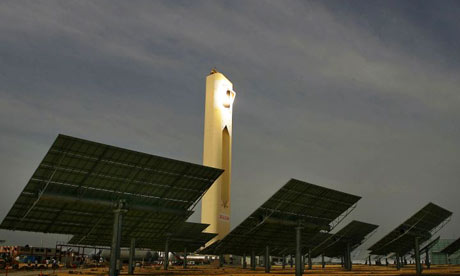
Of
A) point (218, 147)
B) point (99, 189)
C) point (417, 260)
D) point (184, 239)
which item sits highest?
point (218, 147)

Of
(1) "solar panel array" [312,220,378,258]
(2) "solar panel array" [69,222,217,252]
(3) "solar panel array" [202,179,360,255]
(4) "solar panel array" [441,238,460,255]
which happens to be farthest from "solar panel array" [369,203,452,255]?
(4) "solar panel array" [441,238,460,255]

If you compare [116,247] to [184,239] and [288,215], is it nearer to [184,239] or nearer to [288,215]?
[288,215]

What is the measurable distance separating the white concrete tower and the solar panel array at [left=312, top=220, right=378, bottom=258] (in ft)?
76.3

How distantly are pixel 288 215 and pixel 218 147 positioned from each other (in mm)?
50745

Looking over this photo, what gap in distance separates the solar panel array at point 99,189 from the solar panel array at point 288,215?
9.14 metres

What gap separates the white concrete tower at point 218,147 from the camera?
92.9 meters

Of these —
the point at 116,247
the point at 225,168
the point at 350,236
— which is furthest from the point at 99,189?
the point at 225,168

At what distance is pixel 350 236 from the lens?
7219 cm

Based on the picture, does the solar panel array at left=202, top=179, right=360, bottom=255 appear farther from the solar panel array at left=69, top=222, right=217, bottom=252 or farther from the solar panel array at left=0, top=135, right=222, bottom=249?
the solar panel array at left=0, top=135, right=222, bottom=249

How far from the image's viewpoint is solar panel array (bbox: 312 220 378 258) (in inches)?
2763

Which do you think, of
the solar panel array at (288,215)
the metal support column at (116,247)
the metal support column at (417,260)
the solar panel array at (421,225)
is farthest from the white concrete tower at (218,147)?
the metal support column at (116,247)

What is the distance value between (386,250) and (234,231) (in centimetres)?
3893

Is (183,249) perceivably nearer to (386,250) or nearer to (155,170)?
(386,250)

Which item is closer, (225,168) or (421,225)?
(421,225)
